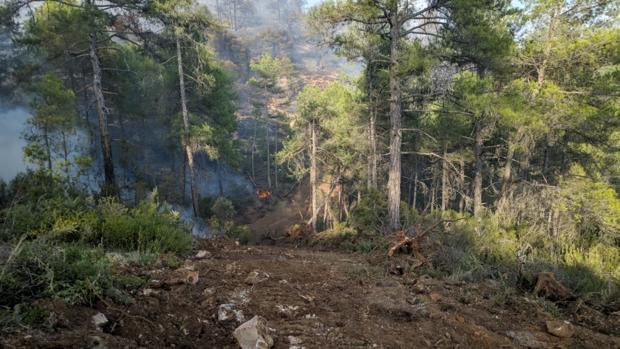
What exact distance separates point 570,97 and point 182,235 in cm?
1213

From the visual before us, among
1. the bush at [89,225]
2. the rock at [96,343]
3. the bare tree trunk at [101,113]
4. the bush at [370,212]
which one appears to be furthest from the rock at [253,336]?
the bare tree trunk at [101,113]

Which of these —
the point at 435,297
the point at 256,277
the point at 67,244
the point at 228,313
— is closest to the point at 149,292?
the point at 228,313

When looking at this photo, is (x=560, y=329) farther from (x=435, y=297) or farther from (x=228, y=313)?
(x=228, y=313)

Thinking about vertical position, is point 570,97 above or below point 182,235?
above

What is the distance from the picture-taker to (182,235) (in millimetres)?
6648

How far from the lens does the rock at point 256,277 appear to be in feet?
14.3

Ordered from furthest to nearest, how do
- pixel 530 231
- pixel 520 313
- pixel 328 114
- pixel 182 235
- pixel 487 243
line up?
pixel 328 114
pixel 530 231
pixel 487 243
pixel 182 235
pixel 520 313

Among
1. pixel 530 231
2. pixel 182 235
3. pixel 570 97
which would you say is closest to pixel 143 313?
pixel 182 235

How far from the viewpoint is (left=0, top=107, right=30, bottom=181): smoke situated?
17497 millimetres

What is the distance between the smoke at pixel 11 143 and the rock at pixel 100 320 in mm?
18734

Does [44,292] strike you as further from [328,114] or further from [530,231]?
[328,114]

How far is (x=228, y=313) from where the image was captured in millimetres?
3299

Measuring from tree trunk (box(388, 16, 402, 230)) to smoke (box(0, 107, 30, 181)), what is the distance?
57.0 feet

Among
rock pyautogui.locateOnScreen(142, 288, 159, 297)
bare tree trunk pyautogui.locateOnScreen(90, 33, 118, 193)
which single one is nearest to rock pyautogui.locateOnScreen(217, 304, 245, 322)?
rock pyautogui.locateOnScreen(142, 288, 159, 297)
